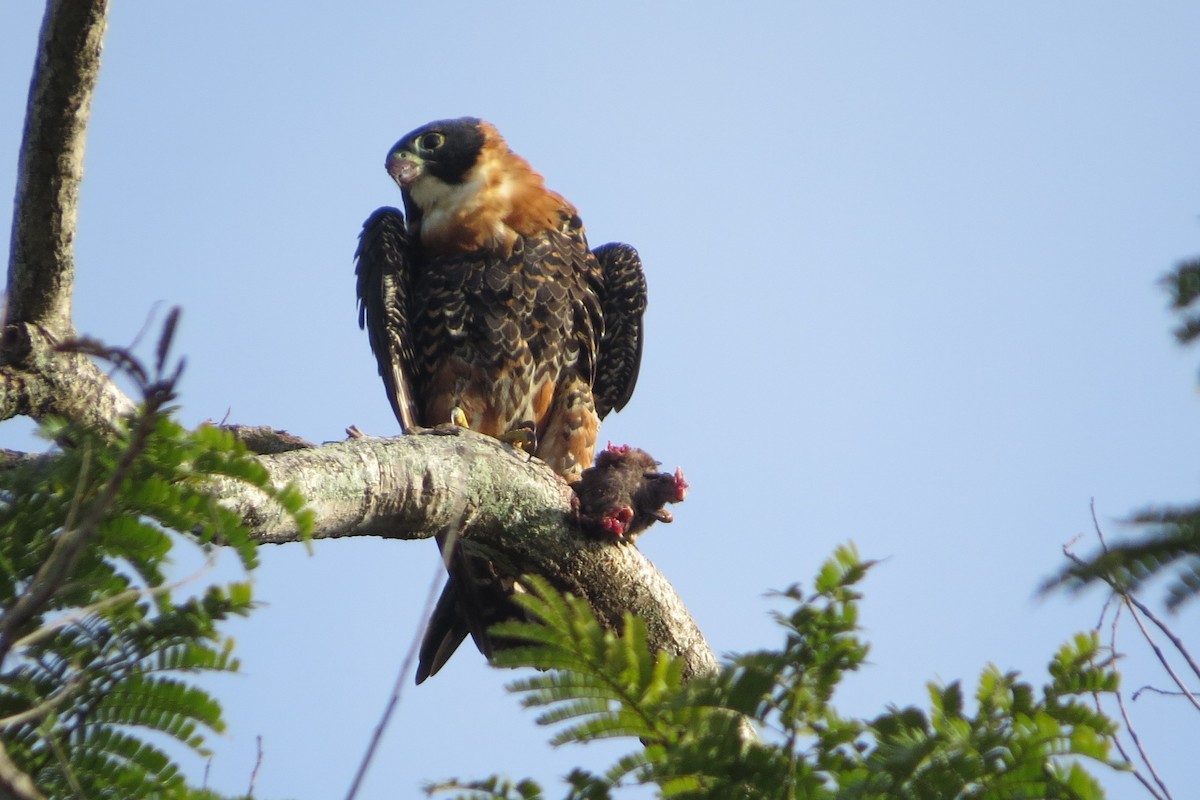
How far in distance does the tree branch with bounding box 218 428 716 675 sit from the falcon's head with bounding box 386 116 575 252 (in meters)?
1.78

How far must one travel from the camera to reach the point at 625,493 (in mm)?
4074

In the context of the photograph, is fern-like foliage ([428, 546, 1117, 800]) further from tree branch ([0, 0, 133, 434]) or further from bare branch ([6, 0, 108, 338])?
bare branch ([6, 0, 108, 338])

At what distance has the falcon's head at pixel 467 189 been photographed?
18.6 ft

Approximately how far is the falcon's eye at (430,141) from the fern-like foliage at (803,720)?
4623 mm

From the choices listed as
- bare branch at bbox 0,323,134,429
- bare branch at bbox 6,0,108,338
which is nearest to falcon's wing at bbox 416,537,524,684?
bare branch at bbox 0,323,134,429

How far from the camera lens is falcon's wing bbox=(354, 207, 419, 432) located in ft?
18.0

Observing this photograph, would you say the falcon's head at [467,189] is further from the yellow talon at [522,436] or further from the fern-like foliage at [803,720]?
the fern-like foliage at [803,720]

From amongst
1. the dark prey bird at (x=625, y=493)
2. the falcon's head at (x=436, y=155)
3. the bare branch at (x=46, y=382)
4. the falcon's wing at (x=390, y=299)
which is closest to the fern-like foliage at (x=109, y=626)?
the bare branch at (x=46, y=382)

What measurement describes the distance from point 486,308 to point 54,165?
2607 millimetres

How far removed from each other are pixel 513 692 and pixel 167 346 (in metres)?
0.82

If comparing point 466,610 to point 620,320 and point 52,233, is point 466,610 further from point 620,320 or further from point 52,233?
point 52,233

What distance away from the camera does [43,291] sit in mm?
3096

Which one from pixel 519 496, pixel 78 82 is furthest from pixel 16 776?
pixel 519 496

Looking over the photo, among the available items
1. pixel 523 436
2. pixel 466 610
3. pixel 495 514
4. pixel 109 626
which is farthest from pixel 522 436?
pixel 109 626
